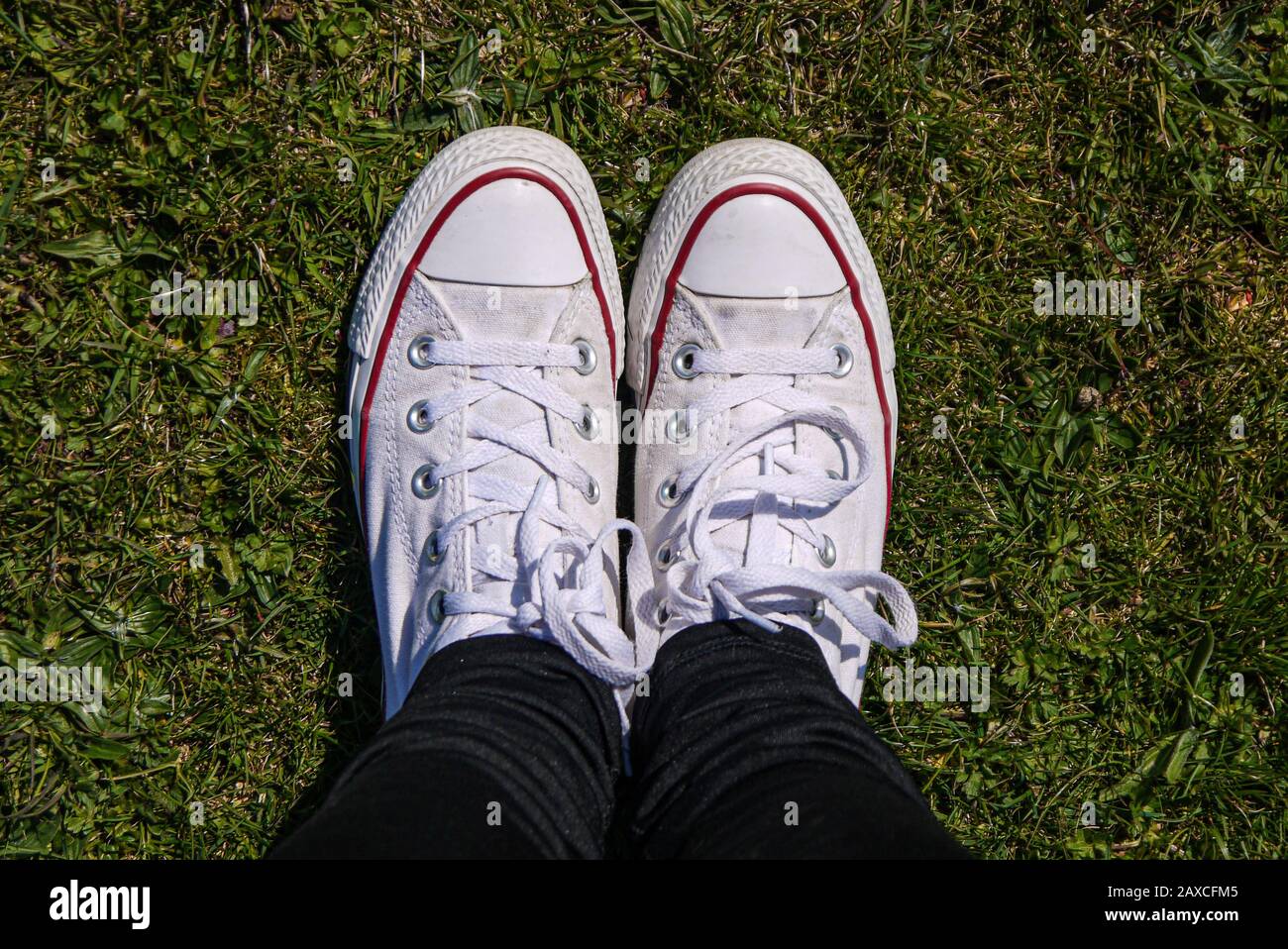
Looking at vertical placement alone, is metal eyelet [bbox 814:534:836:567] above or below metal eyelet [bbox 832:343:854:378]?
below

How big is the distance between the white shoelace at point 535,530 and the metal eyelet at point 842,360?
0.55 m

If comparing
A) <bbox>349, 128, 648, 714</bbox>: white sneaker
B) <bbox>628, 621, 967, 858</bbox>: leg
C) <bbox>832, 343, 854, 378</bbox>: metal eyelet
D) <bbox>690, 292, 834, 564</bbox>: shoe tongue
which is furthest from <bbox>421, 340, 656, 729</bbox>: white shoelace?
<bbox>832, 343, 854, 378</bbox>: metal eyelet

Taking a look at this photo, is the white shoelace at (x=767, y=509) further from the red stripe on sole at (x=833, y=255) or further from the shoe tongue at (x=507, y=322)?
the shoe tongue at (x=507, y=322)

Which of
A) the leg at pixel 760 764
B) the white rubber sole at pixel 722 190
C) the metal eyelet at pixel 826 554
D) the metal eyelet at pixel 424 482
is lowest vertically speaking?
the leg at pixel 760 764

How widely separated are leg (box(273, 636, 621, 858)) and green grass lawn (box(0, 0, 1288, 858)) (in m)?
0.64

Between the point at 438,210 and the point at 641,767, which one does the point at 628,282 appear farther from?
the point at 641,767

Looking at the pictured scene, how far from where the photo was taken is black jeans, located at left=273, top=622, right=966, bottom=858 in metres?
1.20

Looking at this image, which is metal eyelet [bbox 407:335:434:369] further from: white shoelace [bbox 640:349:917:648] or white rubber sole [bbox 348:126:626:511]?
white shoelace [bbox 640:349:917:648]

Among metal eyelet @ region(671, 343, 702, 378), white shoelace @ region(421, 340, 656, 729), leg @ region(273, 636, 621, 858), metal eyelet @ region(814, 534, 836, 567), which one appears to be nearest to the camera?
leg @ region(273, 636, 621, 858)

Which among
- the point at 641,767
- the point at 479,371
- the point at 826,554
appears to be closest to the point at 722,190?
the point at 479,371

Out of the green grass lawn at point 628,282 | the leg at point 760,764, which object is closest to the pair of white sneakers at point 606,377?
the green grass lawn at point 628,282

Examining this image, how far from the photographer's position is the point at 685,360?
1983 mm

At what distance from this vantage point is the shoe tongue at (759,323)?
76.4 inches

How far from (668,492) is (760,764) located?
0.72 meters
